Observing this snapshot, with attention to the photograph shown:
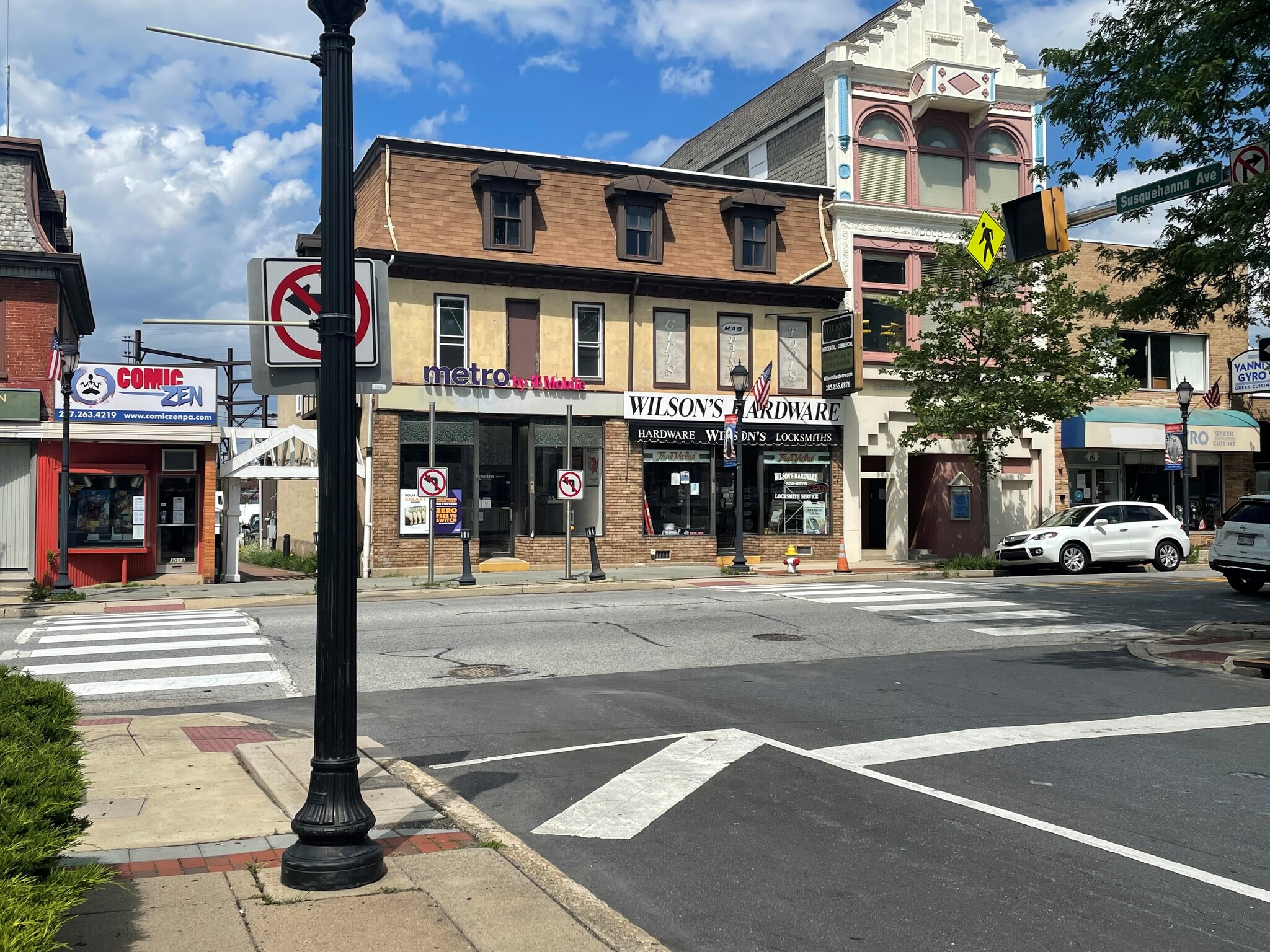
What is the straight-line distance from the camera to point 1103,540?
2622 centimetres

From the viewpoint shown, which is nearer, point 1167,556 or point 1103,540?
point 1103,540

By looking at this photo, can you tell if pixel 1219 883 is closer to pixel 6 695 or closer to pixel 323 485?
pixel 323 485

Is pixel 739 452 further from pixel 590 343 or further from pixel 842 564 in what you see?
pixel 590 343

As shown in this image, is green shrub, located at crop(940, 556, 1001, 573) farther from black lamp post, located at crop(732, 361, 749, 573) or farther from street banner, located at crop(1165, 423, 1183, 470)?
street banner, located at crop(1165, 423, 1183, 470)

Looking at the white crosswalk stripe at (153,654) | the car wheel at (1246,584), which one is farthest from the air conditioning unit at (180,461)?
the car wheel at (1246,584)

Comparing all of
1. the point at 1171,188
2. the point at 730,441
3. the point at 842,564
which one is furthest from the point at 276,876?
the point at 842,564

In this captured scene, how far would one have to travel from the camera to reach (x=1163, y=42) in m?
14.9

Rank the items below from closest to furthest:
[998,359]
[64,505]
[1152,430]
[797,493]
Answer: [64,505] < [998,359] < [797,493] < [1152,430]

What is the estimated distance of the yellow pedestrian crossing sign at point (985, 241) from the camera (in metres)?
15.1

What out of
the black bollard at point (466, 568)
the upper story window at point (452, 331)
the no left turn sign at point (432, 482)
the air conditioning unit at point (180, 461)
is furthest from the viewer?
the upper story window at point (452, 331)

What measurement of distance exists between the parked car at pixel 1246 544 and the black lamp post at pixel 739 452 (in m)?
9.58

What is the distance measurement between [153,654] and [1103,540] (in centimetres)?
2073

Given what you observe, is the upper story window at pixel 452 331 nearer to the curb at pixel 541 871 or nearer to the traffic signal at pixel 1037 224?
the traffic signal at pixel 1037 224

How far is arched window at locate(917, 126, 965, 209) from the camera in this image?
103ft
